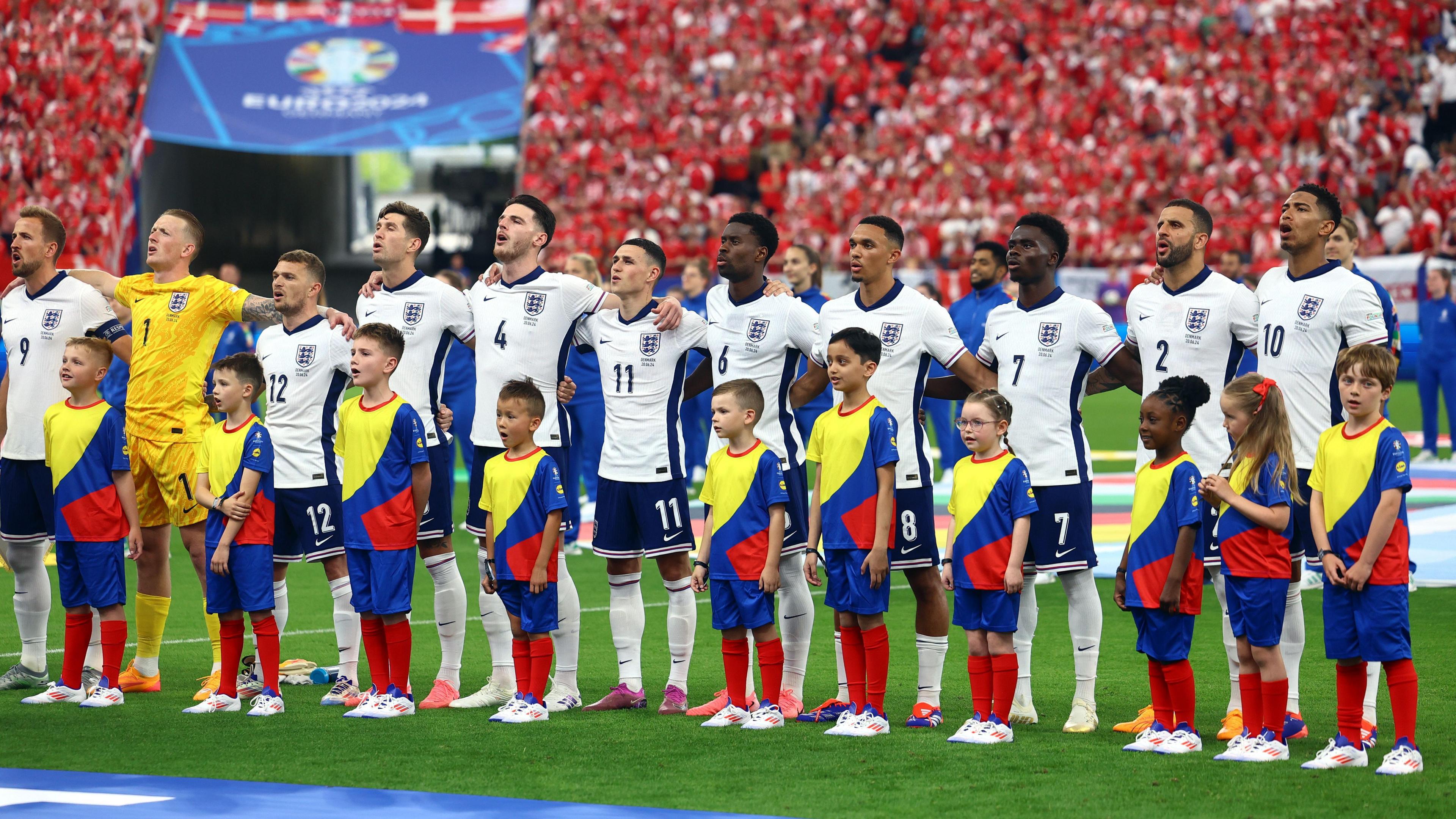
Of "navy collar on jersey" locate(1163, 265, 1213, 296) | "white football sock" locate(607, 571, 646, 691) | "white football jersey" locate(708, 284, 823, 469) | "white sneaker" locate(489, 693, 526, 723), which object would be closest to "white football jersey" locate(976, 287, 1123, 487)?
"navy collar on jersey" locate(1163, 265, 1213, 296)

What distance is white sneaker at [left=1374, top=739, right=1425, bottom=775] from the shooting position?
18.9ft

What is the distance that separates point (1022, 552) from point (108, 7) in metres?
29.1

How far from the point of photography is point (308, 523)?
24.5 feet

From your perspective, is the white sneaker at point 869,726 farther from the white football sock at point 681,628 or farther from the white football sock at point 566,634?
the white football sock at point 566,634

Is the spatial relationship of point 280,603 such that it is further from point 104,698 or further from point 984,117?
point 984,117

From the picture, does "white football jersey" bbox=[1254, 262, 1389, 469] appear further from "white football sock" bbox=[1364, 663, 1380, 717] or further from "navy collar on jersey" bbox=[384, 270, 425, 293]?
"navy collar on jersey" bbox=[384, 270, 425, 293]

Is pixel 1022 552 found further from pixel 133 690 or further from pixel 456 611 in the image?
pixel 133 690

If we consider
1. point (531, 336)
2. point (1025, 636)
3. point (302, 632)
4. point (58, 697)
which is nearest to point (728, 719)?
point (1025, 636)

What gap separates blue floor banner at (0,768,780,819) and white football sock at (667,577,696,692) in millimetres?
1766

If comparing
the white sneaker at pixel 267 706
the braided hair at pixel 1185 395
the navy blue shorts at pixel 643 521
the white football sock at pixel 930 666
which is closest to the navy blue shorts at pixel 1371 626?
the braided hair at pixel 1185 395

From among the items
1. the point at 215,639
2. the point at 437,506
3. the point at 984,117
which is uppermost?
the point at 984,117

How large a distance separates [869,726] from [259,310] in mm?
3465

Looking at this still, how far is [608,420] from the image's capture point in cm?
746

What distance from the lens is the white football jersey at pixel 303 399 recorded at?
743 cm
